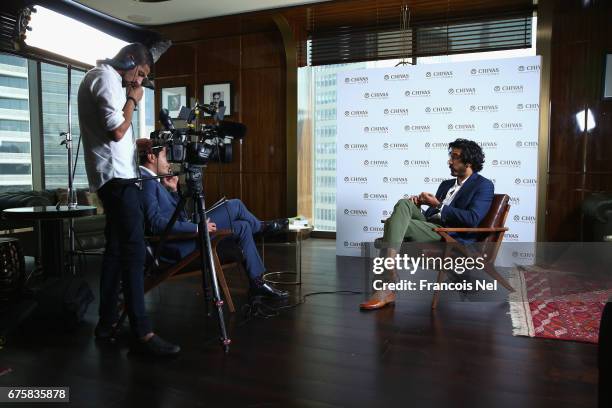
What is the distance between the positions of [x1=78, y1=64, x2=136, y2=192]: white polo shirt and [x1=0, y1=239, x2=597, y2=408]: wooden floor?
896mm

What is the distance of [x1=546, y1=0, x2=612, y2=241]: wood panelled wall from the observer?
4816 millimetres

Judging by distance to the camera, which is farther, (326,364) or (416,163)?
(416,163)

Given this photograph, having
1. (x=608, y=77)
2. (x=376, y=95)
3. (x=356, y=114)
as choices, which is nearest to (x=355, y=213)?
(x=356, y=114)

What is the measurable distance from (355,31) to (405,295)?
3865mm

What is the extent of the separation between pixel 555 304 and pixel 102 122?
3.02 m

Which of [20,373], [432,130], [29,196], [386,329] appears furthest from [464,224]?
[29,196]

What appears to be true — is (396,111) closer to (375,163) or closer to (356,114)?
(356,114)

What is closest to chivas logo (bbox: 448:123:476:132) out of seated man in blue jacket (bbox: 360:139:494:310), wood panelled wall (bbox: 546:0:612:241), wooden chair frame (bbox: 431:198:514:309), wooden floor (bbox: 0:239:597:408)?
seated man in blue jacket (bbox: 360:139:494:310)

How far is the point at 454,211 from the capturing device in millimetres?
3193

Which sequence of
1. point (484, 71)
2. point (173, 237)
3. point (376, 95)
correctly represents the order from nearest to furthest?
point (173, 237), point (484, 71), point (376, 95)

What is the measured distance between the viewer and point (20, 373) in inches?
81.7

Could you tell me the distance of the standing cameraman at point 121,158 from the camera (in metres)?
2.19

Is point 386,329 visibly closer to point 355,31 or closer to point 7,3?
point 355,31

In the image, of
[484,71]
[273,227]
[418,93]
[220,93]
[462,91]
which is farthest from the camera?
[220,93]
